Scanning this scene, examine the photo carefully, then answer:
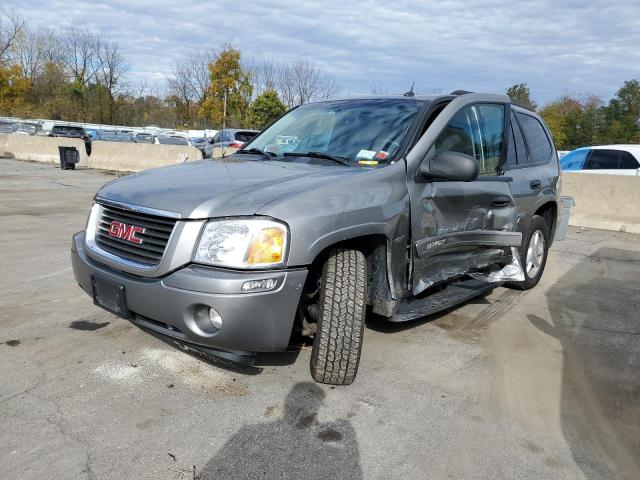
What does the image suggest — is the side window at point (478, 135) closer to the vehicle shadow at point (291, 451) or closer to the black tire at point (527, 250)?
the black tire at point (527, 250)

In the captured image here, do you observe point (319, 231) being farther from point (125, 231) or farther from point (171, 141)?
point (171, 141)

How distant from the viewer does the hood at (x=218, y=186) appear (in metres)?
2.71

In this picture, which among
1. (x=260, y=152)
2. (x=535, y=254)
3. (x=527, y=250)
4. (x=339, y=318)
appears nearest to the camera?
(x=339, y=318)

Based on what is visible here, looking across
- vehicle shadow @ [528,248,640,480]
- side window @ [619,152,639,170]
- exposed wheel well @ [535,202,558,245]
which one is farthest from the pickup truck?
side window @ [619,152,639,170]

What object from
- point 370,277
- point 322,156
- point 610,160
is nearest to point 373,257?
point 370,277

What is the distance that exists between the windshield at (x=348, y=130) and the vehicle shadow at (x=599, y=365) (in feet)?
6.22

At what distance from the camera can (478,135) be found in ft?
13.7

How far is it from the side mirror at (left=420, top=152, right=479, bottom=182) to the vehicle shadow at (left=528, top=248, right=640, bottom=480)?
57.9 inches

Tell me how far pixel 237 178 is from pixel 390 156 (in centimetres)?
102

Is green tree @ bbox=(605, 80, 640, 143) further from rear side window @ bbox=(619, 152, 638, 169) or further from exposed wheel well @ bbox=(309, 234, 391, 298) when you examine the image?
exposed wheel well @ bbox=(309, 234, 391, 298)

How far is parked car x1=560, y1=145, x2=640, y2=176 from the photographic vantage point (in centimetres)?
1062

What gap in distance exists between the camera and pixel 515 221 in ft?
14.7

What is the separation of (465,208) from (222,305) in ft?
6.86

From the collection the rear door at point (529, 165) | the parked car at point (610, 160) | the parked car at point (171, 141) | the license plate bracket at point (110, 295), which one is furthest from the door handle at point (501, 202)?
the parked car at point (171, 141)
